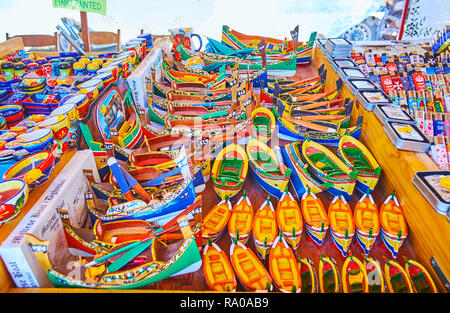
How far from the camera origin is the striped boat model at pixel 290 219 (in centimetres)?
147

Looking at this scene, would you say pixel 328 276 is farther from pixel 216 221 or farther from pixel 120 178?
pixel 120 178

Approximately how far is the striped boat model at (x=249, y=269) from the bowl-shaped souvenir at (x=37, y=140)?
967mm

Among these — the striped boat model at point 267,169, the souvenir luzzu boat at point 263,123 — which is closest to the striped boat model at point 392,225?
the striped boat model at point 267,169

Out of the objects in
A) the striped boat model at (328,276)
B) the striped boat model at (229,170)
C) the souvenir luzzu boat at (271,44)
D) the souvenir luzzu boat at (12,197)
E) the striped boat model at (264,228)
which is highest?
the souvenir luzzu boat at (271,44)

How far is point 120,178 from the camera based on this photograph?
140 centimetres

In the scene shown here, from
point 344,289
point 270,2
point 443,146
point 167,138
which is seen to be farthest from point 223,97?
point 270,2

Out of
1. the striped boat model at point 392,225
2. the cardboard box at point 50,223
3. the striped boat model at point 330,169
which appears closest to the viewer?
the cardboard box at point 50,223

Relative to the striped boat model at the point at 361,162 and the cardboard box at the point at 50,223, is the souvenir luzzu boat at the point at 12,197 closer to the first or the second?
the cardboard box at the point at 50,223

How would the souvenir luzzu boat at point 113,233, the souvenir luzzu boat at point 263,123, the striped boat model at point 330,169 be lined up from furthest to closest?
the souvenir luzzu boat at point 263,123 < the striped boat model at point 330,169 < the souvenir luzzu boat at point 113,233

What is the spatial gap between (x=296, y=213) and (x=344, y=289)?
44 centimetres

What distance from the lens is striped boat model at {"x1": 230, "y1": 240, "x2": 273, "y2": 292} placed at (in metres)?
1.27

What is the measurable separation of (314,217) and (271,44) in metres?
2.76

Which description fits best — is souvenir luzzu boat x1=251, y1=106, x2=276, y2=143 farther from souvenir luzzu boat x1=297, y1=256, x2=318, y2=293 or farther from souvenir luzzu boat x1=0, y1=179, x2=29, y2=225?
souvenir luzzu boat x1=0, y1=179, x2=29, y2=225

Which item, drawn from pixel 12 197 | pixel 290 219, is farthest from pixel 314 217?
pixel 12 197
